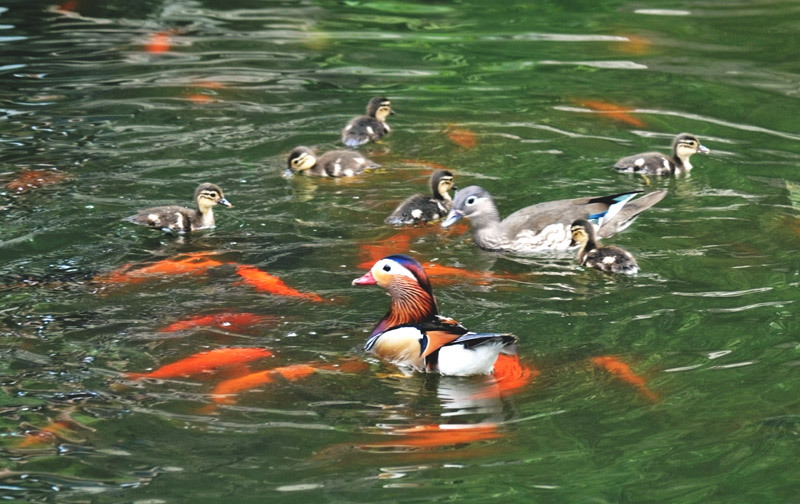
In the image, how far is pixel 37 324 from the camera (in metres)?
6.09

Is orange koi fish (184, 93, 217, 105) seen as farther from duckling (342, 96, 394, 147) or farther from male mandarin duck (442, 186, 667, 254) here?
male mandarin duck (442, 186, 667, 254)

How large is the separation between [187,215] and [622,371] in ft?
10.8

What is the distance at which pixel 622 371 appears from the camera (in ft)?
18.5

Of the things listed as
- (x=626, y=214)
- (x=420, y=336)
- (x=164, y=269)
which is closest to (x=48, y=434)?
(x=420, y=336)

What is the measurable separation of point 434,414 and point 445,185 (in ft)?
10.4

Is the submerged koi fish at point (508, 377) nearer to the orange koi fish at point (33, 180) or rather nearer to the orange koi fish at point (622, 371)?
the orange koi fish at point (622, 371)

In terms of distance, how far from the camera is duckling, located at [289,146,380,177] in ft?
28.9

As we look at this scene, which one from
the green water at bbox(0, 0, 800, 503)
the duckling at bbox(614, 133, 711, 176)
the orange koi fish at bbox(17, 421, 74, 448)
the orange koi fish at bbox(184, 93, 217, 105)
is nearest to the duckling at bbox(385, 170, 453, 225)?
the green water at bbox(0, 0, 800, 503)

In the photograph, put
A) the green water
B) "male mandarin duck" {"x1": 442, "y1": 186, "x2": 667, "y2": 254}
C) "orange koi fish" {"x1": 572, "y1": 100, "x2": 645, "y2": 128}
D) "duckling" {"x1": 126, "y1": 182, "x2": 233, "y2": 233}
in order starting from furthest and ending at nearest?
"orange koi fish" {"x1": 572, "y1": 100, "x2": 645, "y2": 128} → "duckling" {"x1": 126, "y1": 182, "x2": 233, "y2": 233} → "male mandarin duck" {"x1": 442, "y1": 186, "x2": 667, "y2": 254} → the green water

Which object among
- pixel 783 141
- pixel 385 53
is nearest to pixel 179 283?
pixel 783 141

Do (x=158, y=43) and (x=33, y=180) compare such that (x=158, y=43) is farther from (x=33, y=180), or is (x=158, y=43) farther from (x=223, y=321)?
(x=223, y=321)

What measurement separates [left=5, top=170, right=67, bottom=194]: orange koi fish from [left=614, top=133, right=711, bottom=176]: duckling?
13.1 feet

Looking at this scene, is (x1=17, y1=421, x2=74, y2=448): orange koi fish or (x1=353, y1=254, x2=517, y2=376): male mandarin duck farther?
(x1=353, y1=254, x2=517, y2=376): male mandarin duck

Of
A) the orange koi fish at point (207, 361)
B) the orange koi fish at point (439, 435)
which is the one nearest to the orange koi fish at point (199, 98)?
the orange koi fish at point (207, 361)
